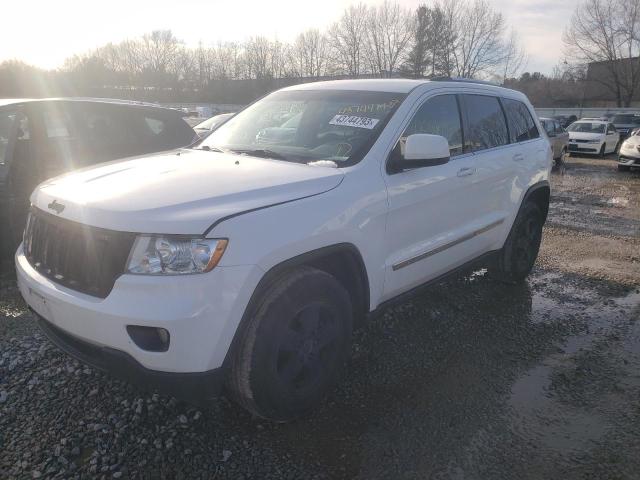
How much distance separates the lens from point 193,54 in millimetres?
71812

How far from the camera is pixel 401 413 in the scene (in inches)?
118

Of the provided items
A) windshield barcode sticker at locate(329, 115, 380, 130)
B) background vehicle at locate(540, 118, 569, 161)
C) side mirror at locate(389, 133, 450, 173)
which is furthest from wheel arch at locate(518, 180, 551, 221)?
background vehicle at locate(540, 118, 569, 161)

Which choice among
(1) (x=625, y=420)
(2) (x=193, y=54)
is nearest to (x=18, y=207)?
(1) (x=625, y=420)

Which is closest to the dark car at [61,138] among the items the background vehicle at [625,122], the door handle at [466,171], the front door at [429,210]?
the front door at [429,210]

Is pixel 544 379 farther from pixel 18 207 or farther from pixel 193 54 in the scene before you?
pixel 193 54

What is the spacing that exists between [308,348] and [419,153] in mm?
1360

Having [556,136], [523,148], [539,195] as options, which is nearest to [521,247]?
[539,195]

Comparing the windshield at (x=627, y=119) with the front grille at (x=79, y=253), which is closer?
the front grille at (x=79, y=253)

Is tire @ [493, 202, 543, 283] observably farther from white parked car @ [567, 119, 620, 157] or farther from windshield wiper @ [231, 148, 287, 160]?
white parked car @ [567, 119, 620, 157]

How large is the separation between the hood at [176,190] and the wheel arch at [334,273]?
1.06 feet

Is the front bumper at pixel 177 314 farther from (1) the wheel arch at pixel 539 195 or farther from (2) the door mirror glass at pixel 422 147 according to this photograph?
(1) the wheel arch at pixel 539 195

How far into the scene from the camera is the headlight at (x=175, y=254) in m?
2.29

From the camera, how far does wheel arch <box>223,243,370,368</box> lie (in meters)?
2.42

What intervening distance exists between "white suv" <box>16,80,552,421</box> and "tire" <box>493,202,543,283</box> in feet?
3.05
